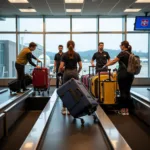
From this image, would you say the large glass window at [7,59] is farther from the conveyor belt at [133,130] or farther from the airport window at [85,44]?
the conveyor belt at [133,130]

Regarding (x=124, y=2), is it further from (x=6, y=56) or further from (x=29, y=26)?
(x=6, y=56)

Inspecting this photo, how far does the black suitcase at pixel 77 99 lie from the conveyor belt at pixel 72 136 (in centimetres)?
23

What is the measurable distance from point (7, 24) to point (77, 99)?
28.0 feet

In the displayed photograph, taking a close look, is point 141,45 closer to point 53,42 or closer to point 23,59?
point 53,42

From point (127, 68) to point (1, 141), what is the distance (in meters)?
2.65

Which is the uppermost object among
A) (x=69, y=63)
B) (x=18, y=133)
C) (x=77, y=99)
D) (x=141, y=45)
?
(x=141, y=45)

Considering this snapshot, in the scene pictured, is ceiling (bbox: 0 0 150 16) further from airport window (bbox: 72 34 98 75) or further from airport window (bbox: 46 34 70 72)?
airport window (bbox: 46 34 70 72)

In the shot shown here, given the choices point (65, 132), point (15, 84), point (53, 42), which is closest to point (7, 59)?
point (53, 42)

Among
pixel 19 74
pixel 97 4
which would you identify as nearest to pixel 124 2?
pixel 97 4

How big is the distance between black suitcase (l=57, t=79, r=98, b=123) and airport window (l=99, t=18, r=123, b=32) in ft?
25.9

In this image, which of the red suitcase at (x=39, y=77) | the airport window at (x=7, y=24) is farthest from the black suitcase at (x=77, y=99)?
the airport window at (x=7, y=24)

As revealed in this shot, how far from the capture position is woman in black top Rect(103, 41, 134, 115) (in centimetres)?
506

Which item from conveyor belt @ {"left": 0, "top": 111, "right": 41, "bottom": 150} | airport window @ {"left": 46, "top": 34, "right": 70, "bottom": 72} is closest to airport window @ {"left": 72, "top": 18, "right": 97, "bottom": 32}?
airport window @ {"left": 46, "top": 34, "right": 70, "bottom": 72}

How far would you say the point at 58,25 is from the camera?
11.6 meters
